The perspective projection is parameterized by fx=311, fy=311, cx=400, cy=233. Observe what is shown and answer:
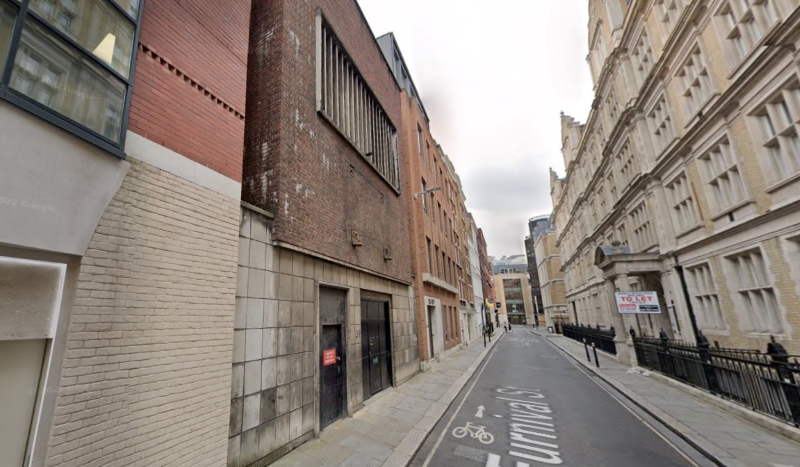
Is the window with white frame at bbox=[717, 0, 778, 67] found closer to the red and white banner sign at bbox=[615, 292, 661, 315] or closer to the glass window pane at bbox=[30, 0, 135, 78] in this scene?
the red and white banner sign at bbox=[615, 292, 661, 315]

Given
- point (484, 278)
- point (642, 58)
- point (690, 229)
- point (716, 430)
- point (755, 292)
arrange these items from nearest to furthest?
point (716, 430), point (755, 292), point (690, 229), point (642, 58), point (484, 278)

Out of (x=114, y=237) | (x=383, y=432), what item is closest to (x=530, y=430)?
(x=383, y=432)

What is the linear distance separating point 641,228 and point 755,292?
869 centimetres

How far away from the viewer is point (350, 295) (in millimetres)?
9055

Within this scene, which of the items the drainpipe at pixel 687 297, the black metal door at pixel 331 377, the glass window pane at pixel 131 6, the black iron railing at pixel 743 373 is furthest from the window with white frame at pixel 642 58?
the glass window pane at pixel 131 6

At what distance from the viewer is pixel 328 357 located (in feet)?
25.7

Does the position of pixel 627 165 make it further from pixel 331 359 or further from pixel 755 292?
pixel 331 359

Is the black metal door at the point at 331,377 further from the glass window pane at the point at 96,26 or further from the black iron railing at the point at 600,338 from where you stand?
the black iron railing at the point at 600,338

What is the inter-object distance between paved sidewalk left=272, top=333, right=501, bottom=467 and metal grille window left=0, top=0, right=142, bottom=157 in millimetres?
5940

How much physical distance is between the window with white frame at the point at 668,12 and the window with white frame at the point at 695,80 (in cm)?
212

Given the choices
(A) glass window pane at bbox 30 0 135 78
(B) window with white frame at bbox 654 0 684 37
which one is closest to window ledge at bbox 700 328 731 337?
(B) window with white frame at bbox 654 0 684 37

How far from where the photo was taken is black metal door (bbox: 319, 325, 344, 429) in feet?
24.3

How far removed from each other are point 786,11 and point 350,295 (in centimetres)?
1452

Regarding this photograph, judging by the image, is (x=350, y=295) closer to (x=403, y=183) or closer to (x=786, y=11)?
(x=403, y=183)
